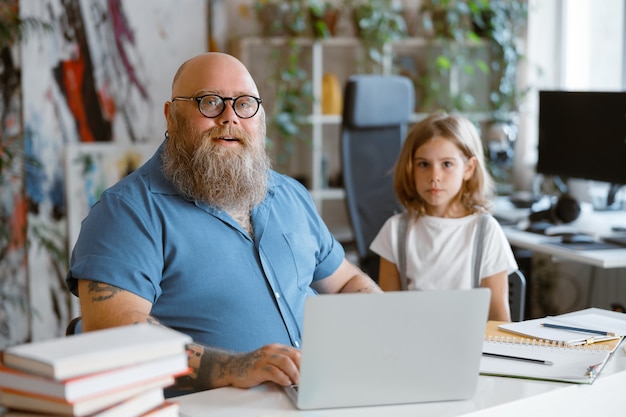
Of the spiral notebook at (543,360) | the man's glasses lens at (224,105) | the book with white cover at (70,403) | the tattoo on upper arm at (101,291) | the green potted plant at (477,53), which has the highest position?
the green potted plant at (477,53)

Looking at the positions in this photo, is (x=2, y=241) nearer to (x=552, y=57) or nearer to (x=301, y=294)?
(x=301, y=294)

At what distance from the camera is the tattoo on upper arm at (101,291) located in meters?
1.88

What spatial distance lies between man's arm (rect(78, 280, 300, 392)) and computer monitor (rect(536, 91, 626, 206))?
221cm

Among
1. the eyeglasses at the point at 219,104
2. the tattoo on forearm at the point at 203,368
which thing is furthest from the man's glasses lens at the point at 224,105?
the tattoo on forearm at the point at 203,368

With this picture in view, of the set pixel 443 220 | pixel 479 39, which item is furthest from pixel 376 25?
pixel 443 220

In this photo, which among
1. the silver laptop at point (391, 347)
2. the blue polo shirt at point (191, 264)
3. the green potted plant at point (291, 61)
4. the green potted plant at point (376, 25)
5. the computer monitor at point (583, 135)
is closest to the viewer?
the silver laptop at point (391, 347)

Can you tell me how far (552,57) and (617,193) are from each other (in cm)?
113

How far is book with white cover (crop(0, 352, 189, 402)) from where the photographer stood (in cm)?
122

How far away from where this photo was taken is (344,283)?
246 centimetres

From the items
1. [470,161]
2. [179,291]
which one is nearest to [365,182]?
[470,161]

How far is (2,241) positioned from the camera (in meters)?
4.17

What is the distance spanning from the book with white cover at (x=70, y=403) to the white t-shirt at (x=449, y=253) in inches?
59.6

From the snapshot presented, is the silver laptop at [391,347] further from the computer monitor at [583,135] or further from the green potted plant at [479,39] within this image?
the green potted plant at [479,39]

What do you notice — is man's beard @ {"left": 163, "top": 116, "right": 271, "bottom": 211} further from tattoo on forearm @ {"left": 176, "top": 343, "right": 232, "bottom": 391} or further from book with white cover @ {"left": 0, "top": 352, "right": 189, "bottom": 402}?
book with white cover @ {"left": 0, "top": 352, "right": 189, "bottom": 402}
